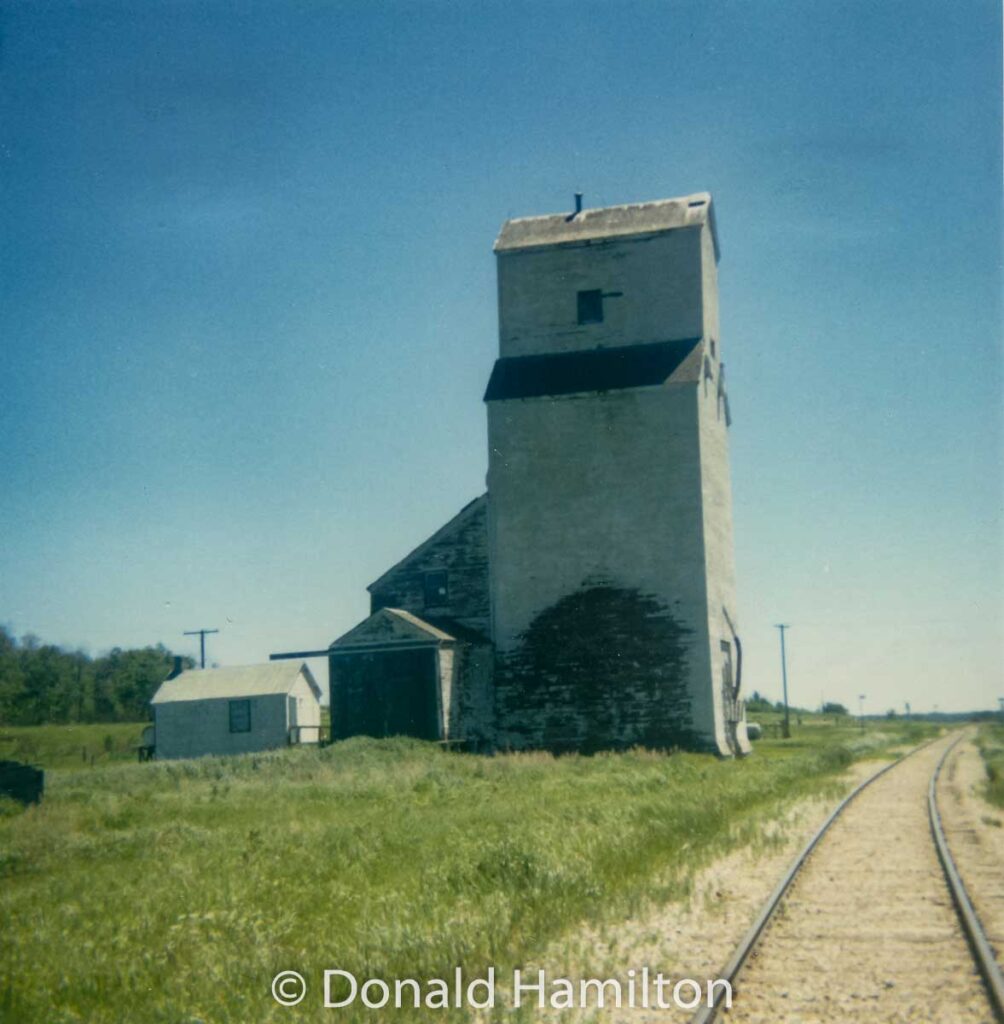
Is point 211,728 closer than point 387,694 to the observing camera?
No

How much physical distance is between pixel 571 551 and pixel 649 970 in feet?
66.1

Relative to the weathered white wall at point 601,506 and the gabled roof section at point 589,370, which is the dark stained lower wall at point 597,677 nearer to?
the weathered white wall at point 601,506

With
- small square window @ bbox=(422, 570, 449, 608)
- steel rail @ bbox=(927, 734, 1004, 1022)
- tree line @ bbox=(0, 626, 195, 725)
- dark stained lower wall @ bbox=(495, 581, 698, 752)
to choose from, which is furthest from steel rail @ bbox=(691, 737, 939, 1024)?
tree line @ bbox=(0, 626, 195, 725)

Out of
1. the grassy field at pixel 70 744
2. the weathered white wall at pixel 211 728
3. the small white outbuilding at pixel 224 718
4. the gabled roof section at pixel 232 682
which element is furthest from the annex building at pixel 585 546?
the grassy field at pixel 70 744

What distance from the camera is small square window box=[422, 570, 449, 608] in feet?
92.5

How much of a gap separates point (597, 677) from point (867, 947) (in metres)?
18.8

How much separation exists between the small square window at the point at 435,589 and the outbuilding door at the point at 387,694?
2.58 meters

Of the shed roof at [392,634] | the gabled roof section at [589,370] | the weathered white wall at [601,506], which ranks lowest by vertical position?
the shed roof at [392,634]

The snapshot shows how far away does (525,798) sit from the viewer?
52.4 feet

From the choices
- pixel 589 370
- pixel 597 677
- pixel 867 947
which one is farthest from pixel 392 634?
pixel 867 947

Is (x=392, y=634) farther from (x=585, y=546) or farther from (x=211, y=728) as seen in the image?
(x=211, y=728)

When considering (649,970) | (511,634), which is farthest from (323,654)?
(649,970)

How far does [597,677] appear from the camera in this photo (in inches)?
1023

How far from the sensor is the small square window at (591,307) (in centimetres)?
2814
